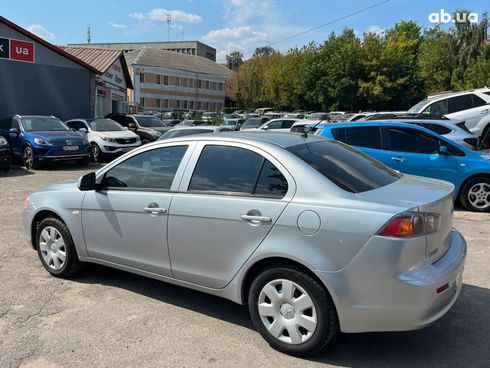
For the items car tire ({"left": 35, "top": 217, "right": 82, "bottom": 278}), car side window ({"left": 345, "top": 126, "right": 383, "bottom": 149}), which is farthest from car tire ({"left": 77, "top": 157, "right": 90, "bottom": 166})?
car tire ({"left": 35, "top": 217, "right": 82, "bottom": 278})

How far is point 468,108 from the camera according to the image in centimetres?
1455

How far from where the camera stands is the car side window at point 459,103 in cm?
1467

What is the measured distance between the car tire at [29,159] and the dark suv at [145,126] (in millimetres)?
5324

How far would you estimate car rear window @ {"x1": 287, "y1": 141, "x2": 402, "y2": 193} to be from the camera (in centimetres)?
347

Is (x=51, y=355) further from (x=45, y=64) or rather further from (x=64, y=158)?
(x=45, y=64)

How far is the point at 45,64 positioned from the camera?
20672 mm

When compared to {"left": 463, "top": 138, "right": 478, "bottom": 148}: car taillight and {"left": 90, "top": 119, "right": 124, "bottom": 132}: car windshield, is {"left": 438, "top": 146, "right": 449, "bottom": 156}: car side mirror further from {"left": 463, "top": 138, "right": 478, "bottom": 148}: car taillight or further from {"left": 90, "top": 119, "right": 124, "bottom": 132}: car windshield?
{"left": 90, "top": 119, "right": 124, "bottom": 132}: car windshield

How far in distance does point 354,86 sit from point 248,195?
4366cm

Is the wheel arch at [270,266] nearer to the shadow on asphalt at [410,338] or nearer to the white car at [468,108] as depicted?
the shadow on asphalt at [410,338]

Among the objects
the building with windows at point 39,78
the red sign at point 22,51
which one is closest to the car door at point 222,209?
the building with windows at point 39,78

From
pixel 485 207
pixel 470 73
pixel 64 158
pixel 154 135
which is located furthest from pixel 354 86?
pixel 485 207

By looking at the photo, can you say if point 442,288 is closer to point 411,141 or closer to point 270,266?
point 270,266

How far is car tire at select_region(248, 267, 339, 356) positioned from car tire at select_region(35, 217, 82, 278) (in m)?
2.20

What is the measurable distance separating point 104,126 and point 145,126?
3.10 metres
